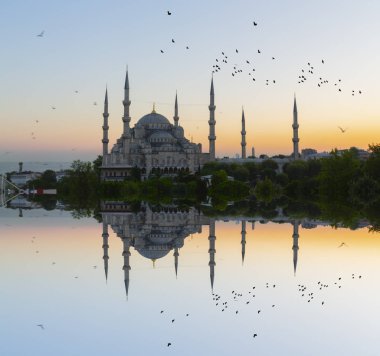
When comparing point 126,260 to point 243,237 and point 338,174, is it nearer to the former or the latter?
point 243,237

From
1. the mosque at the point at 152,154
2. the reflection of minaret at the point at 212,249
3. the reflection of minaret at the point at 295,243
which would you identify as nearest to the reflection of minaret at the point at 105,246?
the reflection of minaret at the point at 212,249

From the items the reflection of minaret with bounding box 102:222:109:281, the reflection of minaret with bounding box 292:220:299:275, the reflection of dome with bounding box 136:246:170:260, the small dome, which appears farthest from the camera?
the small dome

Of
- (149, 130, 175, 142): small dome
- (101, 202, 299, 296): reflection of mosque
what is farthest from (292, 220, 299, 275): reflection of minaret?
(149, 130, 175, 142): small dome

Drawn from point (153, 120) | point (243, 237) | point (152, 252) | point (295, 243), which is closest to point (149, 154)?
point (153, 120)

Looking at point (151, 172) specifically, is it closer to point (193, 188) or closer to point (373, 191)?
point (193, 188)

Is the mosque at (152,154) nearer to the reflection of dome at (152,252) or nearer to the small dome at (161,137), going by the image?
the small dome at (161,137)

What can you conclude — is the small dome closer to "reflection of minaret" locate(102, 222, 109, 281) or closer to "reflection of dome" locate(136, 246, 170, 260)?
A: "reflection of minaret" locate(102, 222, 109, 281)

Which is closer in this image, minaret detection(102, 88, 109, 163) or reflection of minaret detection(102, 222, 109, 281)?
reflection of minaret detection(102, 222, 109, 281)
